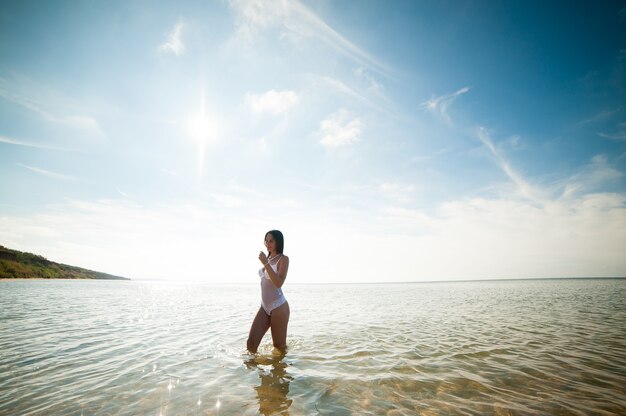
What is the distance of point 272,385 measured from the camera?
5375mm

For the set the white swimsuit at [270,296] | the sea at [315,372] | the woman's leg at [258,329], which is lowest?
the sea at [315,372]

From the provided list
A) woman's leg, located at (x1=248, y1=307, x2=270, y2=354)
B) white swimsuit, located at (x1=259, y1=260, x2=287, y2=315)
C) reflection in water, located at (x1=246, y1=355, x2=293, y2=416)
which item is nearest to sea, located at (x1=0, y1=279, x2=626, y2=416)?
reflection in water, located at (x1=246, y1=355, x2=293, y2=416)

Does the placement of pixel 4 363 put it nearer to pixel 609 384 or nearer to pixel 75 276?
pixel 609 384

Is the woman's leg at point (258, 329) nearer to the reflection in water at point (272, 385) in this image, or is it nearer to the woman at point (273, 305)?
the woman at point (273, 305)

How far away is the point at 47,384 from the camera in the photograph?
A: 17.6ft

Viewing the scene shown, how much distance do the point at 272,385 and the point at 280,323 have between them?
6.08 ft

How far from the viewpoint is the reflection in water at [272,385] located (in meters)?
4.44

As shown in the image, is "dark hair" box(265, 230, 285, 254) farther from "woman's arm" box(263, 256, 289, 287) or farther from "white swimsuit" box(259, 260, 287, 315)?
"white swimsuit" box(259, 260, 287, 315)

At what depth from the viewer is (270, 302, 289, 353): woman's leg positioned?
279 inches

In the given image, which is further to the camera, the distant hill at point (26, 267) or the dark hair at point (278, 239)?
the distant hill at point (26, 267)

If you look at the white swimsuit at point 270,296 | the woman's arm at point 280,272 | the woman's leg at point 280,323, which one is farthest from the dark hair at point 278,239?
the woman's leg at point 280,323

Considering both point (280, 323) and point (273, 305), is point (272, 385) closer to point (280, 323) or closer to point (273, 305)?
point (280, 323)

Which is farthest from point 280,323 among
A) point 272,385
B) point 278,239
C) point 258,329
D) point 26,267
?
point 26,267

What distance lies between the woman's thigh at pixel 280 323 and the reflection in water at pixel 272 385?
0.41 meters
